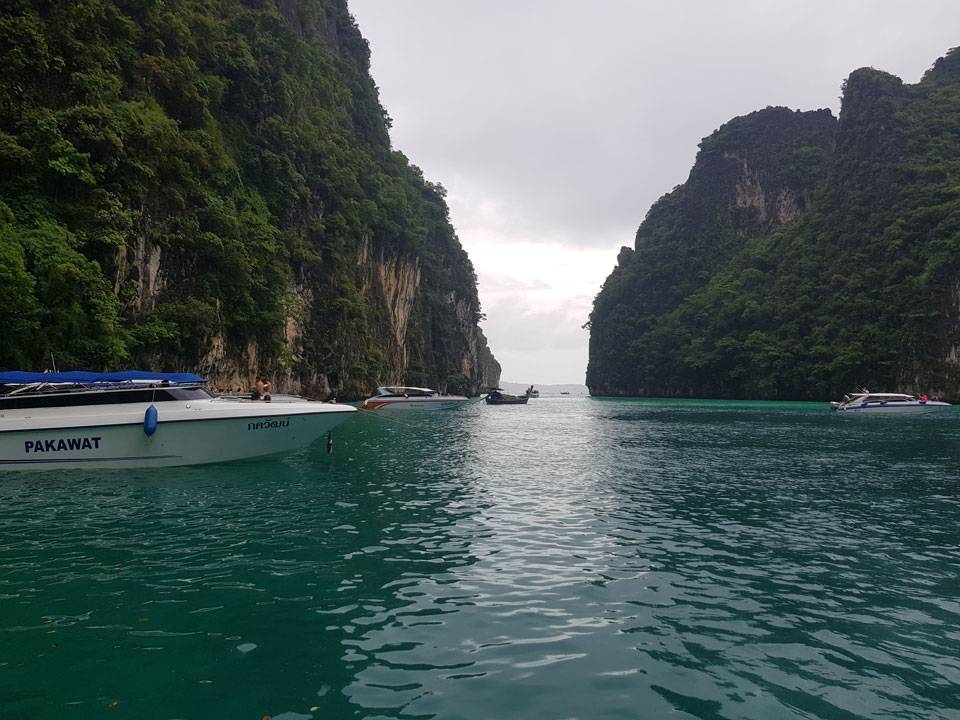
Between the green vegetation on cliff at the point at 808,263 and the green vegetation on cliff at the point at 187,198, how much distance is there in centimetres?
6064

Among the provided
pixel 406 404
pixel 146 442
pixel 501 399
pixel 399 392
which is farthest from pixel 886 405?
pixel 146 442

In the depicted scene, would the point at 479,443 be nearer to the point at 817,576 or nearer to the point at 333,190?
the point at 817,576

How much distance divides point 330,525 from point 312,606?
393cm

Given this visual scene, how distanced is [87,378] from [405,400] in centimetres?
3423

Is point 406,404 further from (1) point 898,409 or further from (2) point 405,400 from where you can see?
(1) point 898,409

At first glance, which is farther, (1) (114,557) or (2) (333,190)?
(2) (333,190)

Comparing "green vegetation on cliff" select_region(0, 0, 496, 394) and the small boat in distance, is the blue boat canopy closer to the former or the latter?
"green vegetation on cliff" select_region(0, 0, 496, 394)

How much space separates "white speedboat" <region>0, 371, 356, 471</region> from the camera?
15.4m

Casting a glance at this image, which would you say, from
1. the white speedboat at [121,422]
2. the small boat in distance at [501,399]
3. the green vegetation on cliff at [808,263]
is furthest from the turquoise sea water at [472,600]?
the green vegetation on cliff at [808,263]

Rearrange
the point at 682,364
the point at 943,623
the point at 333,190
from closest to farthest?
the point at 943,623, the point at 333,190, the point at 682,364

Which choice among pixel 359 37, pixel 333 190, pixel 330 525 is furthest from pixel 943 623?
pixel 359 37

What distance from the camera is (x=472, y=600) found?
677 centimetres

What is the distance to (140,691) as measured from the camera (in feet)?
14.9

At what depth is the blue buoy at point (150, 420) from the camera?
15500mm
